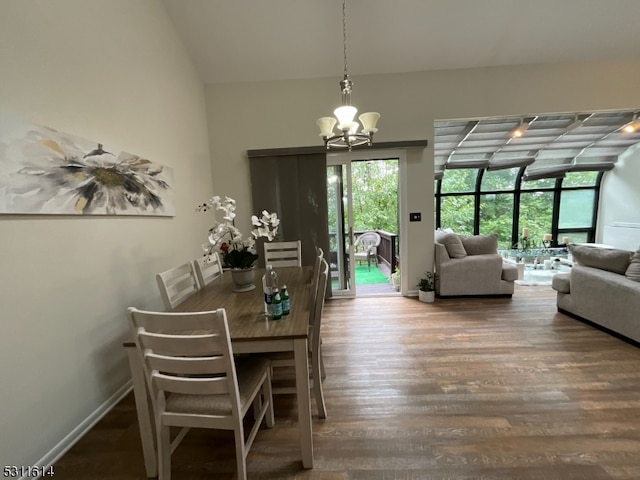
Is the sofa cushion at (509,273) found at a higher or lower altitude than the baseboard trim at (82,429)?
higher

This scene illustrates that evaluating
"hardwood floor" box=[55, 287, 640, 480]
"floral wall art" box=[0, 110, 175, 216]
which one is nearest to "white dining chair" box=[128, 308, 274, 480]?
"hardwood floor" box=[55, 287, 640, 480]

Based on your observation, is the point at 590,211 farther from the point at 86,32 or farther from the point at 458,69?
the point at 86,32

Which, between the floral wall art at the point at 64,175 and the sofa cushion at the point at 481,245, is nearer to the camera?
the floral wall art at the point at 64,175

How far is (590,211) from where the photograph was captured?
254 inches

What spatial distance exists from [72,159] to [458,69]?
4091 millimetres

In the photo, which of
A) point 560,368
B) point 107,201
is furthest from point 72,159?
point 560,368

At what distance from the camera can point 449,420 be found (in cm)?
164

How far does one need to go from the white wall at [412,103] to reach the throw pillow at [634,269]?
1.82 m

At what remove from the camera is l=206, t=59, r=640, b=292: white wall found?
3.41 m

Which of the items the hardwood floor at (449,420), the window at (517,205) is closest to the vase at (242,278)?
the hardwood floor at (449,420)

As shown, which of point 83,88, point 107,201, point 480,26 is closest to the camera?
point 83,88

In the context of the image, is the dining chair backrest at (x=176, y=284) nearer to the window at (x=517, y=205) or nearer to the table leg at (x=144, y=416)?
the table leg at (x=144, y=416)

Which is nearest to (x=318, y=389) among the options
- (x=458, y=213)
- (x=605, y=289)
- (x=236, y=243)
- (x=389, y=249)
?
(x=236, y=243)

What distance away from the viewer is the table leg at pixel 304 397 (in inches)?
50.3
